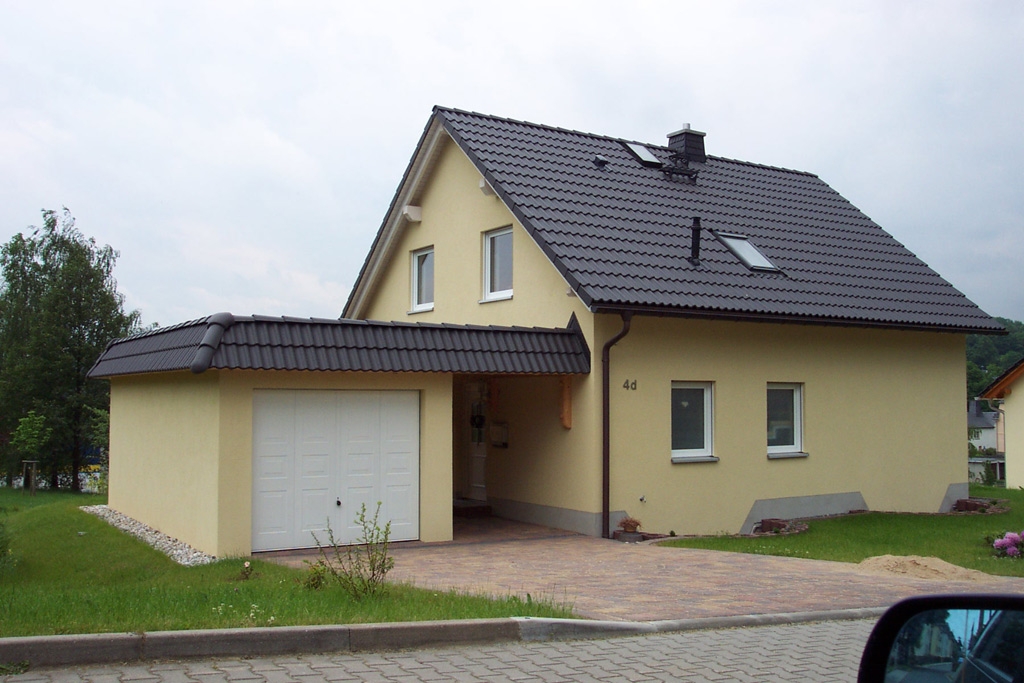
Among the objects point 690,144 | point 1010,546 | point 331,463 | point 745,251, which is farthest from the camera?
point 690,144

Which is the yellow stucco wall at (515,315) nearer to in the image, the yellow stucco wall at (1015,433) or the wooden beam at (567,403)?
the wooden beam at (567,403)

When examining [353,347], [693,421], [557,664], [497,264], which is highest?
[497,264]

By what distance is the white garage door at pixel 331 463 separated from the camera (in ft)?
39.1

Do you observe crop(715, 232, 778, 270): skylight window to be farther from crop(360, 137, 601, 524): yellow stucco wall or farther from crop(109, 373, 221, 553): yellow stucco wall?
crop(109, 373, 221, 553): yellow stucco wall

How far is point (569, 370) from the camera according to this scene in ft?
44.5

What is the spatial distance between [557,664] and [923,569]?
19.6 feet

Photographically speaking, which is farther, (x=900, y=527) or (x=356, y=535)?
(x=900, y=527)

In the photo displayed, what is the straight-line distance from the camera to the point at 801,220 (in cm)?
1928

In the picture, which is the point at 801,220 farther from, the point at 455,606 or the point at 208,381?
the point at 455,606

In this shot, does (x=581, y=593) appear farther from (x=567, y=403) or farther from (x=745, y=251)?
(x=745, y=251)

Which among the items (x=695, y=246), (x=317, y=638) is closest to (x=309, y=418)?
(x=317, y=638)

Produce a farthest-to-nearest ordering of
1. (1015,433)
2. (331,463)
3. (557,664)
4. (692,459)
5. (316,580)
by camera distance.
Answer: (1015,433), (692,459), (331,463), (316,580), (557,664)

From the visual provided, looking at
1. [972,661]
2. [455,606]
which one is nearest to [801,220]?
[455,606]

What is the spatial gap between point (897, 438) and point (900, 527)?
2918 mm
